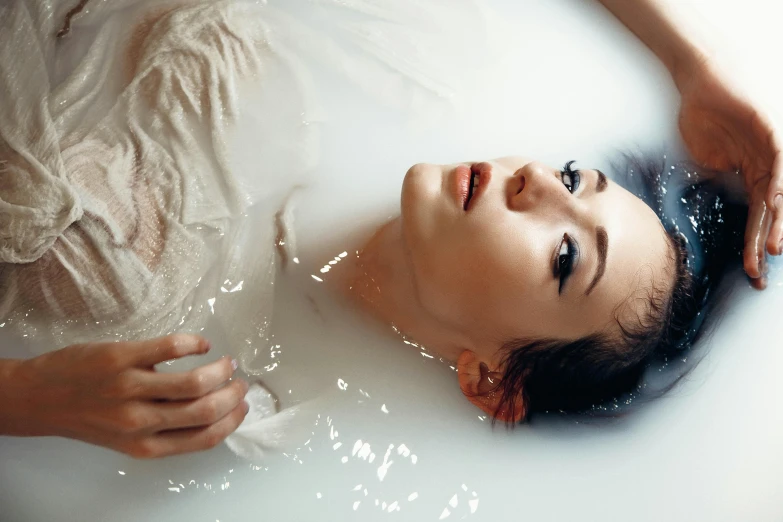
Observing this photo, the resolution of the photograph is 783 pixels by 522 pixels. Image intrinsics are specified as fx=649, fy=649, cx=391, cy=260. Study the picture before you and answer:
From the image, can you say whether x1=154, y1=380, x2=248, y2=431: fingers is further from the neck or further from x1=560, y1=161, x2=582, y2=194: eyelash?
x1=560, y1=161, x2=582, y2=194: eyelash

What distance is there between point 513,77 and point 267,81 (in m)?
0.48

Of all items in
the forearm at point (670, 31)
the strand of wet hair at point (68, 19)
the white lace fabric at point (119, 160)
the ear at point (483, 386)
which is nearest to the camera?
the white lace fabric at point (119, 160)

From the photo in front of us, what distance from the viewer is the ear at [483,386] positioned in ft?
2.97

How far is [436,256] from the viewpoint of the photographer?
84 centimetres

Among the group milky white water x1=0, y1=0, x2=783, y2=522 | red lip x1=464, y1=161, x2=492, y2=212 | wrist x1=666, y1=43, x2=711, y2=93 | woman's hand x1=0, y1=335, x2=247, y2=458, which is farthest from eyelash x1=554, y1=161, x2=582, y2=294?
wrist x1=666, y1=43, x2=711, y2=93

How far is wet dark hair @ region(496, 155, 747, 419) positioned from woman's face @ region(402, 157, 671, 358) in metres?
0.02

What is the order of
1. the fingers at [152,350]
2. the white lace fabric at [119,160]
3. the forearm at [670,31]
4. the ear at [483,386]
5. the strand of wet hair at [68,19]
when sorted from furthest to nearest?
the forearm at [670,31] → the strand of wet hair at [68,19] → the ear at [483,386] → the white lace fabric at [119,160] → the fingers at [152,350]

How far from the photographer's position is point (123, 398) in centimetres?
65

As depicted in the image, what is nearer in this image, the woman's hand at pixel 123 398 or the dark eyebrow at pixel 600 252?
the woman's hand at pixel 123 398

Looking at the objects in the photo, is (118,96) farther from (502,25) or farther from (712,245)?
(712,245)

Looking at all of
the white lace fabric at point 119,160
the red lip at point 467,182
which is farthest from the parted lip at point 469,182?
the white lace fabric at point 119,160

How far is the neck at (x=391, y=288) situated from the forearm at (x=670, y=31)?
2.02 ft

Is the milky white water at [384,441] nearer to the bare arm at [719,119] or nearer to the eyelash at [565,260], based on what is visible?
the bare arm at [719,119]

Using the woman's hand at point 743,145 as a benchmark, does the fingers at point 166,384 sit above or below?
below
